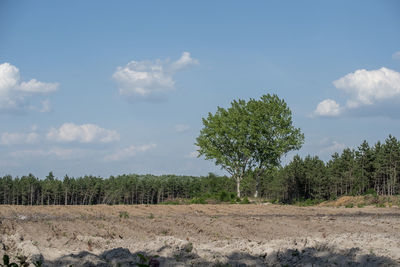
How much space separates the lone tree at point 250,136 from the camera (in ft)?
129

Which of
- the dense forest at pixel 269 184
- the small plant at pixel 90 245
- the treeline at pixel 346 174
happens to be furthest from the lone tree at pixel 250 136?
the small plant at pixel 90 245

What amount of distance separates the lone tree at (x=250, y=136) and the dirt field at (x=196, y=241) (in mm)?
19912

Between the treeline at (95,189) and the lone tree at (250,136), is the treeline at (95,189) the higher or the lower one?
the lower one

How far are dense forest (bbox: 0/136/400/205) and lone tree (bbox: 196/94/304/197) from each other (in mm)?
1906

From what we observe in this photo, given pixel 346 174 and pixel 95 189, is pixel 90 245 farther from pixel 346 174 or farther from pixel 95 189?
pixel 95 189

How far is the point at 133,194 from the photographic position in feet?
300

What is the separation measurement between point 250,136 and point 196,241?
26908mm

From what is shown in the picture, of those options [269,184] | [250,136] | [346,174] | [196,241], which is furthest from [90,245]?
[269,184]

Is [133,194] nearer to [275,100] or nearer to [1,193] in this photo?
[1,193]

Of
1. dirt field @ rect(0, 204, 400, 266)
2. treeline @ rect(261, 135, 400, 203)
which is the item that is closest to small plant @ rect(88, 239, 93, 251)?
dirt field @ rect(0, 204, 400, 266)

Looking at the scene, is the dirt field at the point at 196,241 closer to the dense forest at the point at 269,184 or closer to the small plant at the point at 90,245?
the small plant at the point at 90,245

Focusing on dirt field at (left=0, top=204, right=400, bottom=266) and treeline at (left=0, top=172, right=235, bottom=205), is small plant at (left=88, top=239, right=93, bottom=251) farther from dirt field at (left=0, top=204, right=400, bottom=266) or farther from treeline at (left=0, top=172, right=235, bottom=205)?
treeline at (left=0, top=172, right=235, bottom=205)

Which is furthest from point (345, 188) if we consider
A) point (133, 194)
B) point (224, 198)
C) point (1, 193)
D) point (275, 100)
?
point (1, 193)

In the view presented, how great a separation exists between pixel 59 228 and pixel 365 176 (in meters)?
52.3
